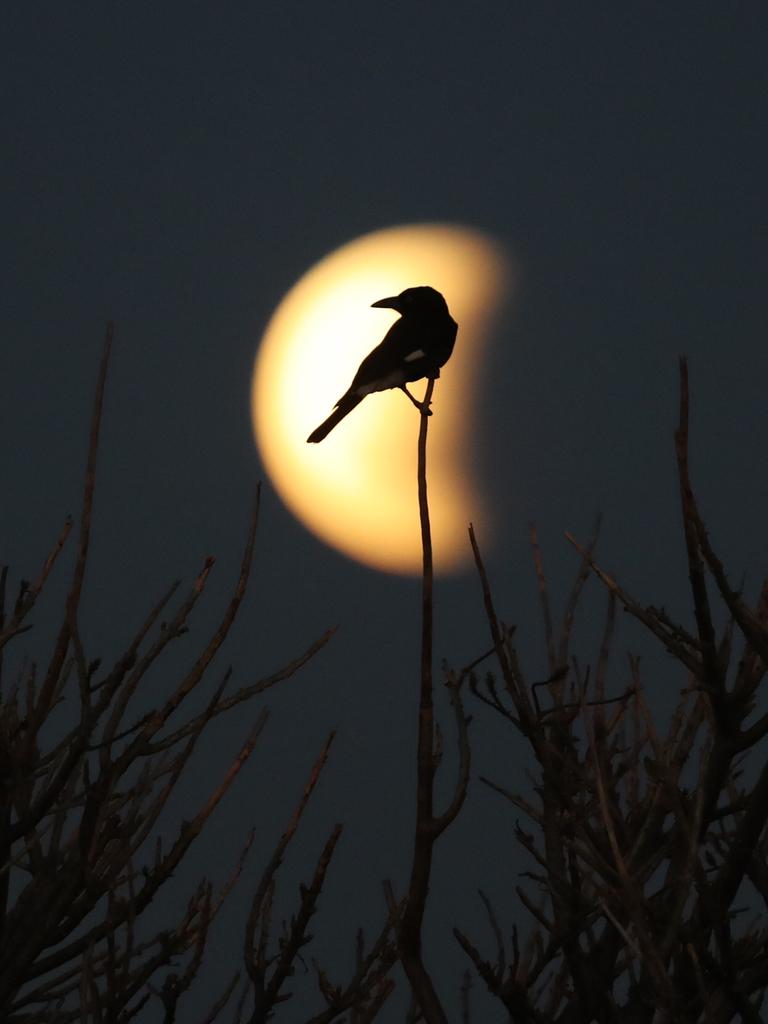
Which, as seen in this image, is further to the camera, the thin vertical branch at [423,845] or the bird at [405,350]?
the bird at [405,350]

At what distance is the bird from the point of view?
326 inches

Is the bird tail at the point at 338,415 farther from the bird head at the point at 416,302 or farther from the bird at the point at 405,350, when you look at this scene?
the bird head at the point at 416,302

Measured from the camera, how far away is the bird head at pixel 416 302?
8.52m

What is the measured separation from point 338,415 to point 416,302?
101 centimetres

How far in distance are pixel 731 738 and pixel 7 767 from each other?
239 centimetres

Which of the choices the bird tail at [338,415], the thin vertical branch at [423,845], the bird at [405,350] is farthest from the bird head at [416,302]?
the thin vertical branch at [423,845]

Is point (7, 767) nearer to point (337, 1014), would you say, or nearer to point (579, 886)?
point (337, 1014)

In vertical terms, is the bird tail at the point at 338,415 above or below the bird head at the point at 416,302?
below

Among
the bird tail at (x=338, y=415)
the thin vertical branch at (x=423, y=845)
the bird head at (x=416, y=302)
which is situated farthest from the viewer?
the bird head at (x=416, y=302)

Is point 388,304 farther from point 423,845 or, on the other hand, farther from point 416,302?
point 423,845

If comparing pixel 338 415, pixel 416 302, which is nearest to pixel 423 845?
pixel 338 415

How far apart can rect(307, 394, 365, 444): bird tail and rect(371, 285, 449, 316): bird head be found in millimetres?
677

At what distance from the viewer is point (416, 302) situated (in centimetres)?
856

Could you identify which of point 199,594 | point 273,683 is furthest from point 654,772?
point 199,594
